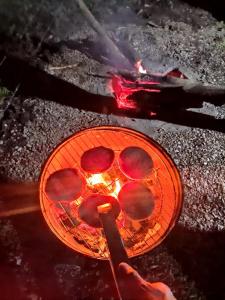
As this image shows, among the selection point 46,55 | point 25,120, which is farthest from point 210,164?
point 46,55

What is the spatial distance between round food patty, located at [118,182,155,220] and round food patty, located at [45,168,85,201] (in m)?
0.51

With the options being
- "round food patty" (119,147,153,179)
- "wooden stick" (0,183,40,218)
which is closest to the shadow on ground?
"round food patty" (119,147,153,179)

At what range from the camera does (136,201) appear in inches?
170

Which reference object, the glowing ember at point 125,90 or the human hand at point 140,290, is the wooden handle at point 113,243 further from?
the glowing ember at point 125,90

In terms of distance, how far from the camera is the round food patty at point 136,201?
428 cm

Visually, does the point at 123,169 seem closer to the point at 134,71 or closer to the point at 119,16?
the point at 134,71

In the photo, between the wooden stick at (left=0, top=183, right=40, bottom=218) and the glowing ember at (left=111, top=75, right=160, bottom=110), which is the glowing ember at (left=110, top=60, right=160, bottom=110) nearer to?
the glowing ember at (left=111, top=75, right=160, bottom=110)

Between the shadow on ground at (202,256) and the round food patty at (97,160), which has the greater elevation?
the round food patty at (97,160)

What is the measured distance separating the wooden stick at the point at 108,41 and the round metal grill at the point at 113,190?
270 cm

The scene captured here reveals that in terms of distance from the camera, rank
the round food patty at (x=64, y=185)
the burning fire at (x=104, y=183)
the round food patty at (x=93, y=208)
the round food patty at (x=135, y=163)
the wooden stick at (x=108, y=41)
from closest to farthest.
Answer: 1. the round food patty at (x=93, y=208)
2. the round food patty at (x=64, y=185)
3. the round food patty at (x=135, y=163)
4. the burning fire at (x=104, y=183)
5. the wooden stick at (x=108, y=41)

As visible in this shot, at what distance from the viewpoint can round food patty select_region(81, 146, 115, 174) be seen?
4.46 meters

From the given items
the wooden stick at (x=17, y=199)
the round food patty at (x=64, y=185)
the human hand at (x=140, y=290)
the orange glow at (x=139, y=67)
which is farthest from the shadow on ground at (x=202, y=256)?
the orange glow at (x=139, y=67)

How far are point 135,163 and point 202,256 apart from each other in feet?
5.40

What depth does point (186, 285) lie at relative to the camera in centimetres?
469
